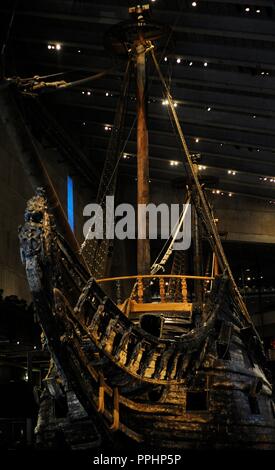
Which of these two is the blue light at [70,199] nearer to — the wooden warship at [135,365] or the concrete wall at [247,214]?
the concrete wall at [247,214]

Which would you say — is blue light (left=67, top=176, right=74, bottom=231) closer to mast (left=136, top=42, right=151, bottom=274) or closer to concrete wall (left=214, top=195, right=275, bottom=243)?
concrete wall (left=214, top=195, right=275, bottom=243)

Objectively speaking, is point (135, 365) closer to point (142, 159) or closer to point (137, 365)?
point (137, 365)

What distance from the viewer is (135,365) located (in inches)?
278

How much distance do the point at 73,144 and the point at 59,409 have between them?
1198 cm

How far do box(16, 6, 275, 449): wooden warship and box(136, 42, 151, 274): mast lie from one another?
1.11 metres

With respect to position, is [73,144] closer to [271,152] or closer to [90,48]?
[90,48]

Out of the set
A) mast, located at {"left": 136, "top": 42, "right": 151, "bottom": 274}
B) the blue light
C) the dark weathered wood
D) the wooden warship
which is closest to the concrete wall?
the blue light

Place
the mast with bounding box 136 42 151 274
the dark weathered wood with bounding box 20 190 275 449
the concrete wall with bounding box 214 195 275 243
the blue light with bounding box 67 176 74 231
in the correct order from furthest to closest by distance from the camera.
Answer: the concrete wall with bounding box 214 195 275 243 → the blue light with bounding box 67 176 74 231 → the mast with bounding box 136 42 151 274 → the dark weathered wood with bounding box 20 190 275 449

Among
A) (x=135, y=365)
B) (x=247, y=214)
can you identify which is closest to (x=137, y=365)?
(x=135, y=365)

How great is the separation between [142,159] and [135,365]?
4.83 meters

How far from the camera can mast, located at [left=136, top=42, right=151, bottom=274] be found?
1051cm

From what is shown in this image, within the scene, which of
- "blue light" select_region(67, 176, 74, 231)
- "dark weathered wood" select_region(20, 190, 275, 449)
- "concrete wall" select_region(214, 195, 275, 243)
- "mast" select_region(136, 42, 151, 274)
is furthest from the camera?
"concrete wall" select_region(214, 195, 275, 243)

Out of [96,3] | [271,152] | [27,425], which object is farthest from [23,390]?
[271,152]
